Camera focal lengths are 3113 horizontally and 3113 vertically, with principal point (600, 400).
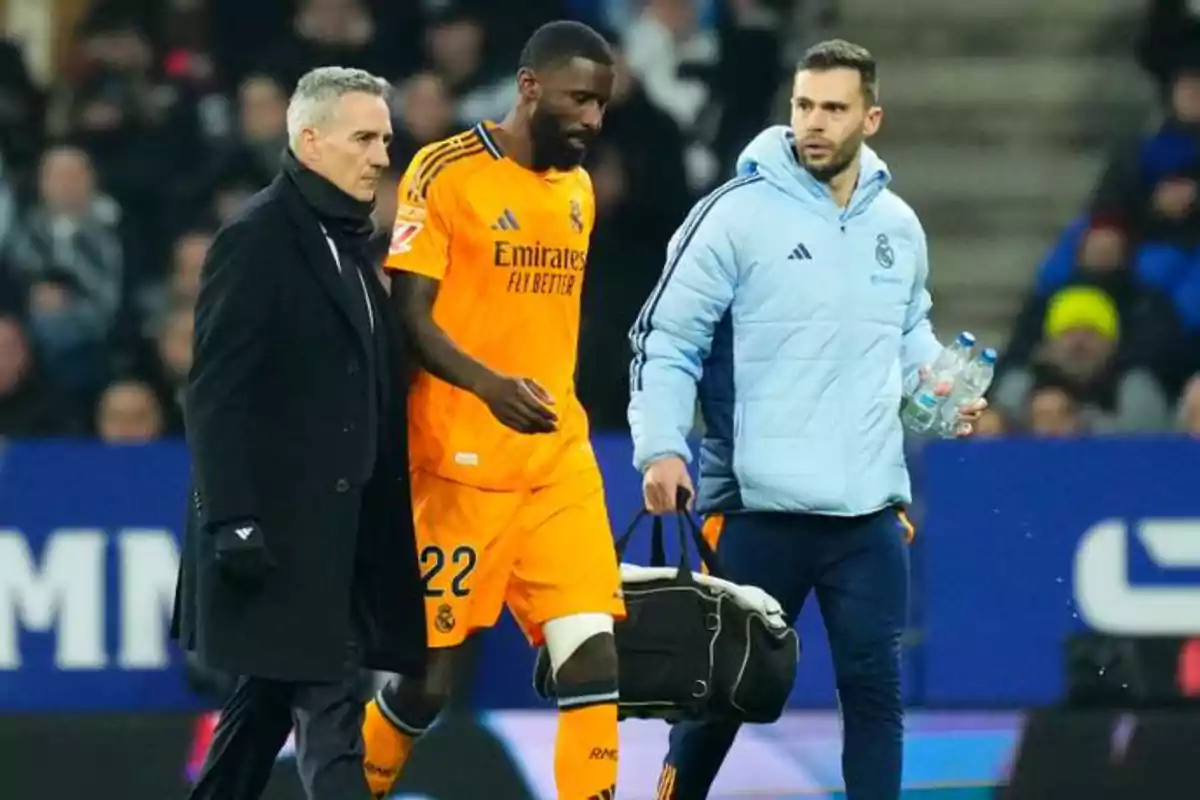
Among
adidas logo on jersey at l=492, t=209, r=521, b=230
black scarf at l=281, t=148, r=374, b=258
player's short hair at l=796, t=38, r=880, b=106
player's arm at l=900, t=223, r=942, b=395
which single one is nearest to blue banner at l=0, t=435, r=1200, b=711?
player's arm at l=900, t=223, r=942, b=395

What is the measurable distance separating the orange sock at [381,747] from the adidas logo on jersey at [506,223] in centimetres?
120

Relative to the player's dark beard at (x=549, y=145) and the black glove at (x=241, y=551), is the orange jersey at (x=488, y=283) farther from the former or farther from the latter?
the black glove at (x=241, y=551)

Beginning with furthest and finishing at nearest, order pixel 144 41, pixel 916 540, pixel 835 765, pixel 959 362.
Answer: pixel 144 41 < pixel 916 540 < pixel 835 765 < pixel 959 362

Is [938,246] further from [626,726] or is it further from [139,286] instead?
[626,726]

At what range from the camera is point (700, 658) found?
7.34 m

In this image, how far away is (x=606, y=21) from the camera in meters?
12.8

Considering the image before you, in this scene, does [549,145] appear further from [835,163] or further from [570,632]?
[570,632]

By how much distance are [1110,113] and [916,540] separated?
3.99m

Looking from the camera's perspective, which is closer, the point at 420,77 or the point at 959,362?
the point at 959,362

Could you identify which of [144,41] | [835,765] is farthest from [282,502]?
[144,41]

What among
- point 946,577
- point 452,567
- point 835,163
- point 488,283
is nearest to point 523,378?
point 488,283

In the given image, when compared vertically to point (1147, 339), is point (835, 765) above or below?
below

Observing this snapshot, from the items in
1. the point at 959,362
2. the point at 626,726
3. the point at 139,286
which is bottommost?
the point at 626,726

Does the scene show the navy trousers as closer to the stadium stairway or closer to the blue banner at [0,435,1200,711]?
the blue banner at [0,435,1200,711]
